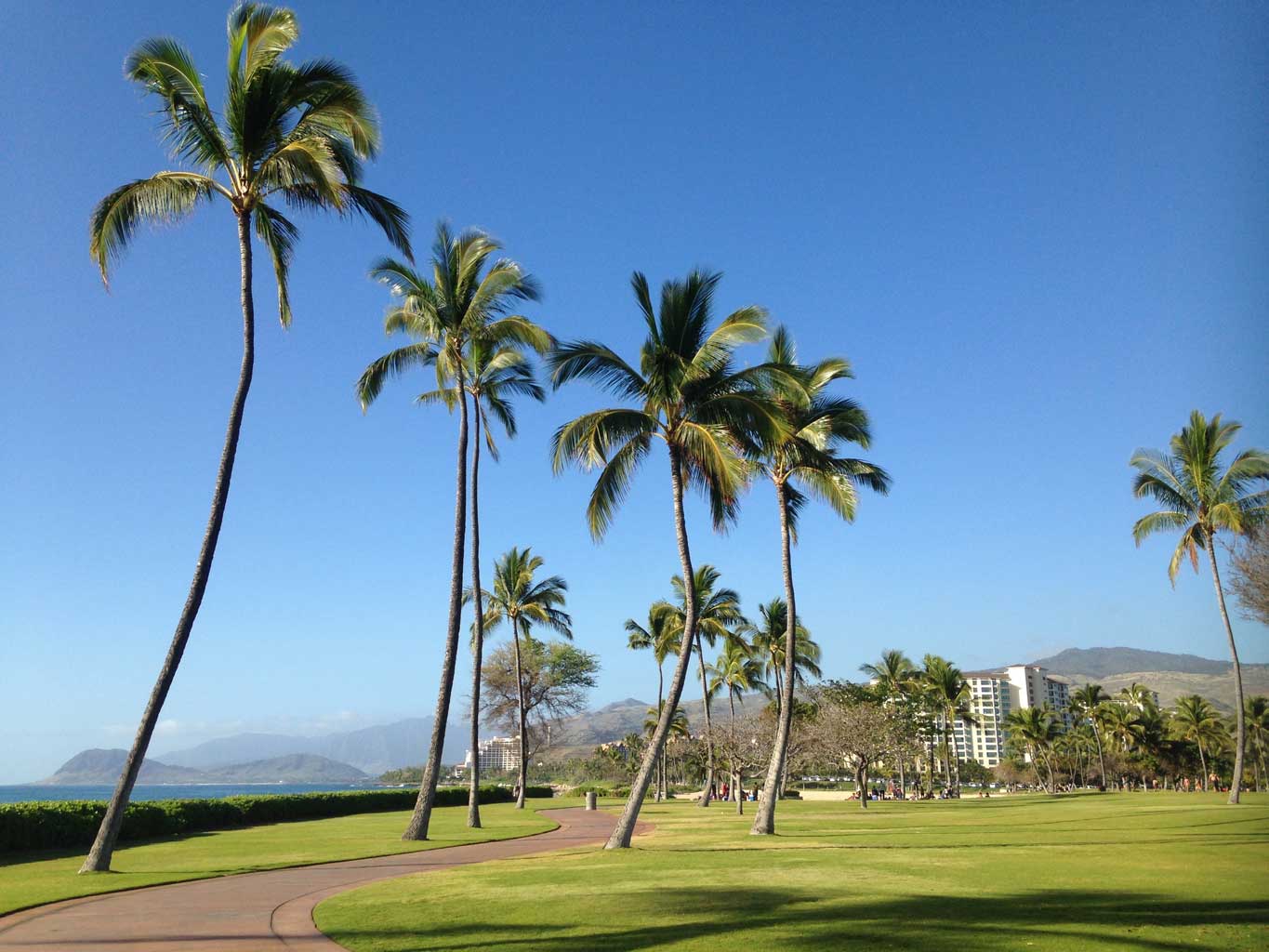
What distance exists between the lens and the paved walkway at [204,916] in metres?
9.20

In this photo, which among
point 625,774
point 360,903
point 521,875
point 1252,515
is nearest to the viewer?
point 360,903

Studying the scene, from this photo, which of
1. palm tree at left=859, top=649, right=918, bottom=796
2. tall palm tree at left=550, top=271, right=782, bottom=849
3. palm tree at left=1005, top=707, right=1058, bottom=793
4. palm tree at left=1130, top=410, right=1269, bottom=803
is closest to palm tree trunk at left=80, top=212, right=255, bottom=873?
tall palm tree at left=550, top=271, right=782, bottom=849

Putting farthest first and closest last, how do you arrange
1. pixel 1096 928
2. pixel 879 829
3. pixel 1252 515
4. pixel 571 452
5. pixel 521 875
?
pixel 879 829 < pixel 1252 515 < pixel 571 452 < pixel 521 875 < pixel 1096 928

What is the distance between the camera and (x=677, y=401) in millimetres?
21500

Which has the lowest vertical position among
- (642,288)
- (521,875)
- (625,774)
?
(625,774)

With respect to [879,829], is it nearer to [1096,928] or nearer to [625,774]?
[1096,928]

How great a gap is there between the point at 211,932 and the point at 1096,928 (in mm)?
9371

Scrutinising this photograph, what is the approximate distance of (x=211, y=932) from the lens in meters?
9.78

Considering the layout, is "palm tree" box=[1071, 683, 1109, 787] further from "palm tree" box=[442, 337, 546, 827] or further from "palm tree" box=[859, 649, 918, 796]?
"palm tree" box=[442, 337, 546, 827]

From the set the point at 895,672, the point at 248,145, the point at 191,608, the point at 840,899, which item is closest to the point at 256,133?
the point at 248,145

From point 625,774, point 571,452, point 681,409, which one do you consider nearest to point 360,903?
point 571,452

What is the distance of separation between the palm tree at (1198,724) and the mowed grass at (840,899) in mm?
74184

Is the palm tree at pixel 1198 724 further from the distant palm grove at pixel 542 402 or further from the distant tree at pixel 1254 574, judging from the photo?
the distant tree at pixel 1254 574

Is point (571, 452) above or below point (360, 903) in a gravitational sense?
above
